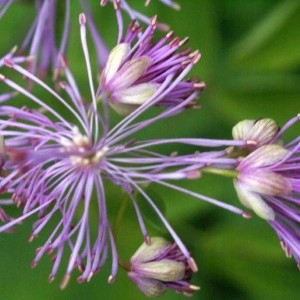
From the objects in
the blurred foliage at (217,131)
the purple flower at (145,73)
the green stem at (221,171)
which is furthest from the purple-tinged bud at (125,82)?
the blurred foliage at (217,131)

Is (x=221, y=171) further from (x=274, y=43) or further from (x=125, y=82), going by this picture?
(x=274, y=43)

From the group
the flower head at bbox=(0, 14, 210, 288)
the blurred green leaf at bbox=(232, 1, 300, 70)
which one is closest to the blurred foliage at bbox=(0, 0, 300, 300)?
the blurred green leaf at bbox=(232, 1, 300, 70)

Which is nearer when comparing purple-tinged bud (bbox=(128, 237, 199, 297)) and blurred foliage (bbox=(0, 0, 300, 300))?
purple-tinged bud (bbox=(128, 237, 199, 297))

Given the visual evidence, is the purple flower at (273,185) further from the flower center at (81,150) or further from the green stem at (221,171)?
the flower center at (81,150)

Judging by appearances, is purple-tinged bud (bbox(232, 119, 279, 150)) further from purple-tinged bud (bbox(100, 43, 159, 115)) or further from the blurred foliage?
the blurred foliage

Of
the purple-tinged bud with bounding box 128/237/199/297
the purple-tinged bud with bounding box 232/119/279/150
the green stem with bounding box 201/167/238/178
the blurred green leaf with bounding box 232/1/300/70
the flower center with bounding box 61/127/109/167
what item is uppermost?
the blurred green leaf with bounding box 232/1/300/70

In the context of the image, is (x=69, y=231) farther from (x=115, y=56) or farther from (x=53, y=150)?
(x=115, y=56)
